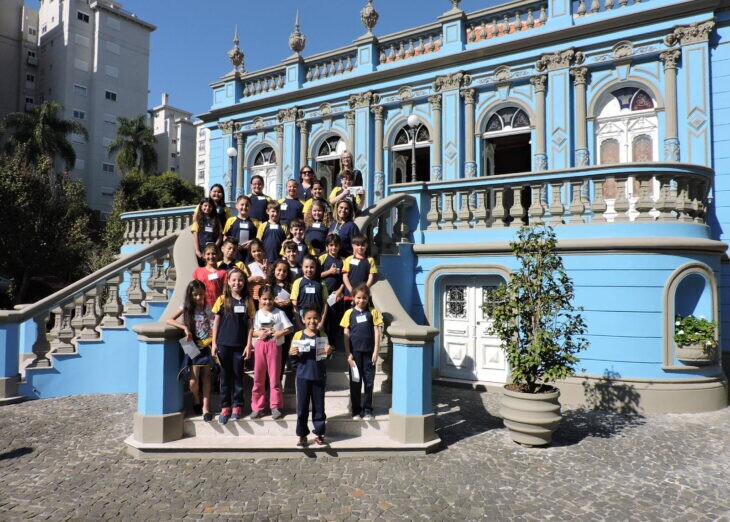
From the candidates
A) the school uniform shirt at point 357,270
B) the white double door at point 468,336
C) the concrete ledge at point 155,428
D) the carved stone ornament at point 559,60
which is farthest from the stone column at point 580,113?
the concrete ledge at point 155,428

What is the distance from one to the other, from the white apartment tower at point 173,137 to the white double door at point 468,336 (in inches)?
2523

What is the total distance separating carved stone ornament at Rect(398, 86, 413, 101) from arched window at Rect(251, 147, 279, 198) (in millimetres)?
4826

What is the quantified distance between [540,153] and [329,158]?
247 inches

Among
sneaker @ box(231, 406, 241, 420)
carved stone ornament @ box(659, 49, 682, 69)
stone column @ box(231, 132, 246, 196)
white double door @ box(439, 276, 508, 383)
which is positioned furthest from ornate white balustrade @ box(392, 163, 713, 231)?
stone column @ box(231, 132, 246, 196)

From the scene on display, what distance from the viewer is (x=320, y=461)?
204 inches

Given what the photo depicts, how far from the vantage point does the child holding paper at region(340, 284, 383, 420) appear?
18.5 ft

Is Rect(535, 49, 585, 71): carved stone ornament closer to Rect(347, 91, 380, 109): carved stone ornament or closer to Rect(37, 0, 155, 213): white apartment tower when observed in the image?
Rect(347, 91, 380, 109): carved stone ornament

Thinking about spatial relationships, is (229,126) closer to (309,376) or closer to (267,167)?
(267,167)

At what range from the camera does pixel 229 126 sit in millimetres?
16781

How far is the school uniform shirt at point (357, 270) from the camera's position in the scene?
6.44 metres

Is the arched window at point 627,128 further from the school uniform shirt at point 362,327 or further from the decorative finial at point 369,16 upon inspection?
the school uniform shirt at point 362,327

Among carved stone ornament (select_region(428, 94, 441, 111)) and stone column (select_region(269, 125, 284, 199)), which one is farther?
stone column (select_region(269, 125, 284, 199))

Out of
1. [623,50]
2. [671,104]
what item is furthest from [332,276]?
[623,50]

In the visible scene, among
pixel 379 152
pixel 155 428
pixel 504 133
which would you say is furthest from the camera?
pixel 379 152
